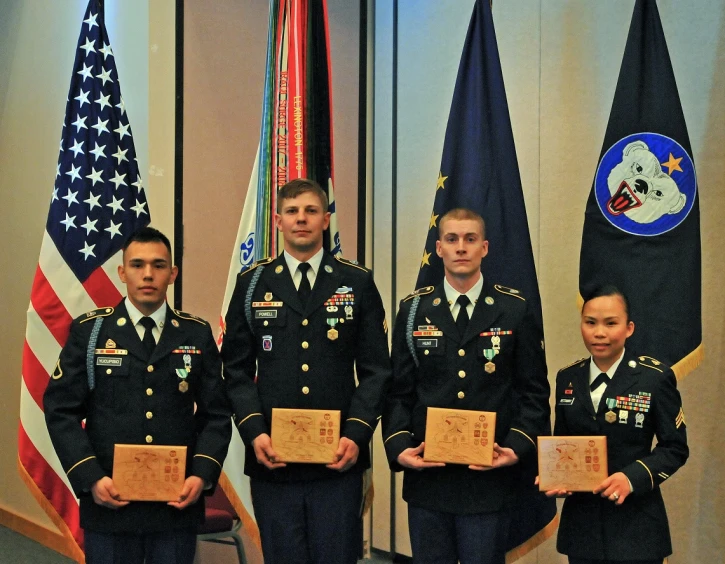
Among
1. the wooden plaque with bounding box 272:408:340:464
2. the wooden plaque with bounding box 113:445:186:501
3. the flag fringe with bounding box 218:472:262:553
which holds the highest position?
the wooden plaque with bounding box 272:408:340:464

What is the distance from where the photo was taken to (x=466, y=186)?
3.87 meters

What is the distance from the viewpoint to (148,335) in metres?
2.97

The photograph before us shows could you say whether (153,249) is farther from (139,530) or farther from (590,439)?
(590,439)

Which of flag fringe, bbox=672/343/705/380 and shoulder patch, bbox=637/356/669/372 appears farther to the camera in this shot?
flag fringe, bbox=672/343/705/380

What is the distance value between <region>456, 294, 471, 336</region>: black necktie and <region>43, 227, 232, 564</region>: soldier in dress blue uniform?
84 centimetres

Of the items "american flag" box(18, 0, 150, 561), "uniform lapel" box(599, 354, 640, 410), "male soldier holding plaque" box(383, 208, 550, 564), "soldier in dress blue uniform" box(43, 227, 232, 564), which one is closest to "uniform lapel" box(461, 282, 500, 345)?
"male soldier holding plaque" box(383, 208, 550, 564)

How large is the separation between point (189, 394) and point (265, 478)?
0.38 meters

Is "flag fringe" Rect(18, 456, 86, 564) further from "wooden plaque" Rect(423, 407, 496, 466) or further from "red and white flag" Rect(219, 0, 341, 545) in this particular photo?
"wooden plaque" Rect(423, 407, 496, 466)

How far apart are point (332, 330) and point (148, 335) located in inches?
24.4

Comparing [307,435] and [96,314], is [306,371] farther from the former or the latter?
[96,314]

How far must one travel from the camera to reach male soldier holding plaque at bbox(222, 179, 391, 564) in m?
2.87

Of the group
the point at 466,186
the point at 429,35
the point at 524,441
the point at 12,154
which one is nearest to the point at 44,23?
the point at 12,154

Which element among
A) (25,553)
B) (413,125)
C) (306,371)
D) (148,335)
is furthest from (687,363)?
(25,553)

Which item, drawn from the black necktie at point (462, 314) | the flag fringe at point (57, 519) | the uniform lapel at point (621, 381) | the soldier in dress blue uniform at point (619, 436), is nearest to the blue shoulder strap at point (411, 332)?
the black necktie at point (462, 314)
